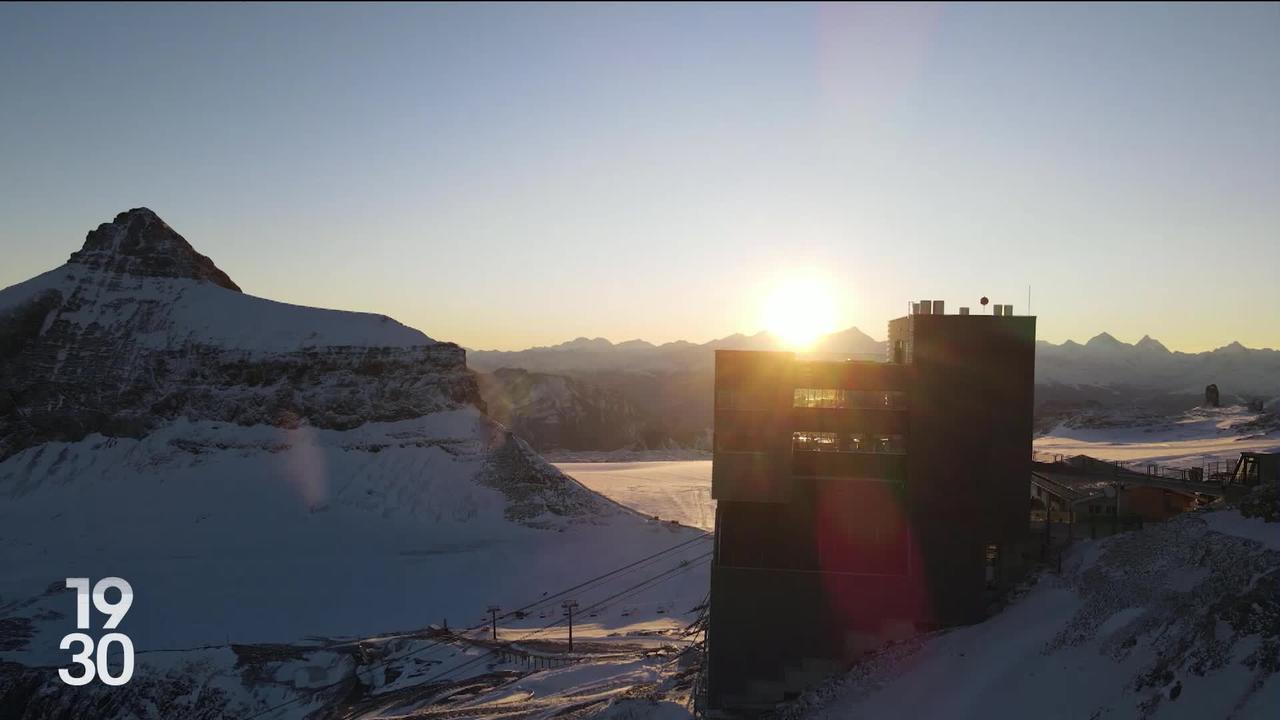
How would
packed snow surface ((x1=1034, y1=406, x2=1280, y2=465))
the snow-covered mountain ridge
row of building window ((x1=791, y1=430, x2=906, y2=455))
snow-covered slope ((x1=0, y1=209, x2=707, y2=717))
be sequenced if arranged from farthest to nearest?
the snow-covered mountain ridge < packed snow surface ((x1=1034, y1=406, x2=1280, y2=465)) < snow-covered slope ((x1=0, y1=209, x2=707, y2=717)) < row of building window ((x1=791, y1=430, x2=906, y2=455))

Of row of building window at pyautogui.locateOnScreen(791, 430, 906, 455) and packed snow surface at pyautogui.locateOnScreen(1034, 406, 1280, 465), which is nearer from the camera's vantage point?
row of building window at pyautogui.locateOnScreen(791, 430, 906, 455)

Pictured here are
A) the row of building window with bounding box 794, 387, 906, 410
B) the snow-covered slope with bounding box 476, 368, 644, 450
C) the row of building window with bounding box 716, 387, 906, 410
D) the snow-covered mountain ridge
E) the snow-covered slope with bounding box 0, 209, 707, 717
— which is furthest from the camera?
the snow-covered slope with bounding box 476, 368, 644, 450

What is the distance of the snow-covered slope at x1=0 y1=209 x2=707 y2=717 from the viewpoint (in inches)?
2248

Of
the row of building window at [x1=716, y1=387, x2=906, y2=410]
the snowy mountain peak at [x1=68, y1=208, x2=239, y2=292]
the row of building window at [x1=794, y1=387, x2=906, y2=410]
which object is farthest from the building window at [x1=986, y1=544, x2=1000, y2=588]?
the snowy mountain peak at [x1=68, y1=208, x2=239, y2=292]

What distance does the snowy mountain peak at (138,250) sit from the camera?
9206 centimetres

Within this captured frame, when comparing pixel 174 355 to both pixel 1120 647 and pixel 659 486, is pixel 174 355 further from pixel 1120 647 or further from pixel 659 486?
pixel 1120 647

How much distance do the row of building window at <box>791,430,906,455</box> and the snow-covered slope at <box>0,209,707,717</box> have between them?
948 inches

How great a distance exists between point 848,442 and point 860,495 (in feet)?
6.06

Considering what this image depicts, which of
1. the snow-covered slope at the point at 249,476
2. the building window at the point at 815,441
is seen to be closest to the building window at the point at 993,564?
the building window at the point at 815,441

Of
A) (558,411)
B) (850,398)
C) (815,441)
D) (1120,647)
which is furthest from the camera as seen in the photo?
(558,411)

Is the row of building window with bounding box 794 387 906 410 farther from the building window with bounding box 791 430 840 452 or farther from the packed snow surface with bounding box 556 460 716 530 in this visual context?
the packed snow surface with bounding box 556 460 716 530

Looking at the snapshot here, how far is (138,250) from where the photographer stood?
92688 millimetres

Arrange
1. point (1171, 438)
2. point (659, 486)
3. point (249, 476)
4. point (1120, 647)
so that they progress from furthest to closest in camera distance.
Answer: point (659, 486)
point (1171, 438)
point (249, 476)
point (1120, 647)

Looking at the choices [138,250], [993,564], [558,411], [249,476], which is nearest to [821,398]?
[993,564]
